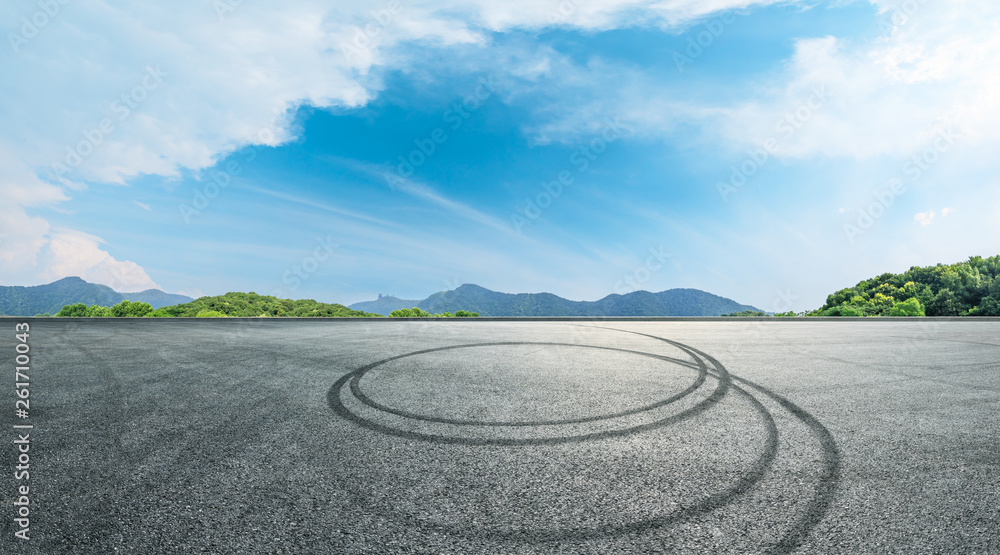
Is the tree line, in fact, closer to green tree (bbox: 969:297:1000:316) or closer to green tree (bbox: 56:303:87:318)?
green tree (bbox: 56:303:87:318)

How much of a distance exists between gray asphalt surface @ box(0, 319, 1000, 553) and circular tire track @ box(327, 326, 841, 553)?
0.8 inches

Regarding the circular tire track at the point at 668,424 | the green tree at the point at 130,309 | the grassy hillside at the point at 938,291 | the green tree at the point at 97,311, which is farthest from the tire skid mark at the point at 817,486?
the grassy hillside at the point at 938,291

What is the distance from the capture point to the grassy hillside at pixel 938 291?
50.7 meters

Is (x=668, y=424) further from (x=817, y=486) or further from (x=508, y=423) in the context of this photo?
(x=508, y=423)

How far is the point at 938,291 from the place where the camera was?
2217 inches

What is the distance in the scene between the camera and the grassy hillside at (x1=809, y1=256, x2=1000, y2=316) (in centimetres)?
5069

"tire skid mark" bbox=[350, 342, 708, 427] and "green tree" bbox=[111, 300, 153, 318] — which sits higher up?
"green tree" bbox=[111, 300, 153, 318]

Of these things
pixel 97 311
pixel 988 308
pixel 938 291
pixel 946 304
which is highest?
pixel 938 291

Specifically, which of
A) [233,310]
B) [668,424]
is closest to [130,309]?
[233,310]

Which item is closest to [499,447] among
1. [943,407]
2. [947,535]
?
[947,535]

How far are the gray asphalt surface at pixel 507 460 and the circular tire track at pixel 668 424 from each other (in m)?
0.02

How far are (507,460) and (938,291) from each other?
79.8 m

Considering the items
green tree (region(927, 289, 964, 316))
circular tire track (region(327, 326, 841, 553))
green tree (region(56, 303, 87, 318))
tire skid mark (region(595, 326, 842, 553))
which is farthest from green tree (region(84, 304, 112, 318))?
green tree (region(927, 289, 964, 316))

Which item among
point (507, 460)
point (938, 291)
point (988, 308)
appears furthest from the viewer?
point (938, 291)
